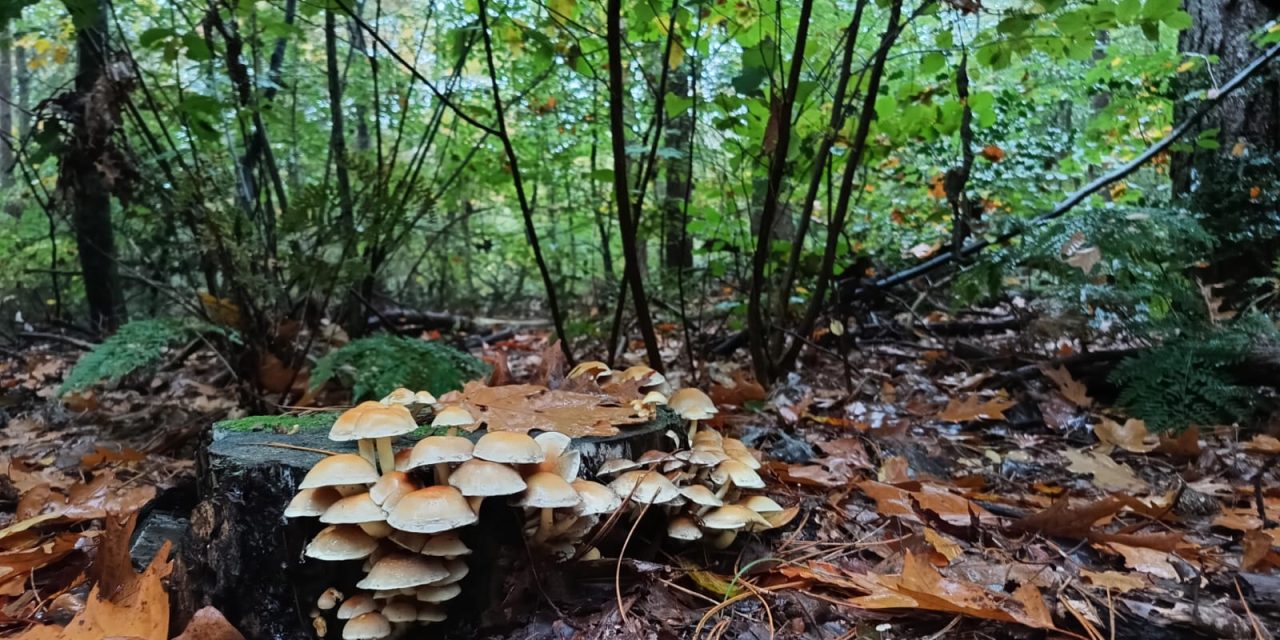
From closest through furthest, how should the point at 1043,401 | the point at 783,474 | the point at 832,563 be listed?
the point at 832,563, the point at 783,474, the point at 1043,401

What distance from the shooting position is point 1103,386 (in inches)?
150

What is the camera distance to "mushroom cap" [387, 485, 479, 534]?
1511 millimetres

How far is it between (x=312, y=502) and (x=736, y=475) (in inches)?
44.9

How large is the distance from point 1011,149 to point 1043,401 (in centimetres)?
275

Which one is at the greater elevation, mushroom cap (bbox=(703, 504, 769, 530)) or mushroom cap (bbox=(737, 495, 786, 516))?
mushroom cap (bbox=(703, 504, 769, 530))

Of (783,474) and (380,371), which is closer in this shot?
(783,474)

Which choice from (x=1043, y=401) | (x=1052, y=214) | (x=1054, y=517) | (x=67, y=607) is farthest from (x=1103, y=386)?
(x=67, y=607)

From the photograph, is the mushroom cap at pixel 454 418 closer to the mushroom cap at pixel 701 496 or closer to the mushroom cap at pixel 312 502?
the mushroom cap at pixel 312 502

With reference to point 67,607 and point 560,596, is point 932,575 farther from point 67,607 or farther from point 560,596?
point 67,607

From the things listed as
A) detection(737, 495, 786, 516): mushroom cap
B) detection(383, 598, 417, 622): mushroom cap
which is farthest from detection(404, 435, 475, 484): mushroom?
detection(737, 495, 786, 516): mushroom cap

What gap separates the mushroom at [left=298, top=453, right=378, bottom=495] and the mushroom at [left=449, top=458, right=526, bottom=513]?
0.20m

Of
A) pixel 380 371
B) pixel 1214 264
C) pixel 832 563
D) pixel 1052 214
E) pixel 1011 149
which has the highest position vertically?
pixel 1011 149

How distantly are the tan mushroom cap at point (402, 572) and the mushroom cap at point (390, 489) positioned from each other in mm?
139

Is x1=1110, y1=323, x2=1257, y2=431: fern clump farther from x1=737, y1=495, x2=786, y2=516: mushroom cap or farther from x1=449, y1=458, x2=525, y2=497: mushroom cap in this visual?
x1=449, y1=458, x2=525, y2=497: mushroom cap
